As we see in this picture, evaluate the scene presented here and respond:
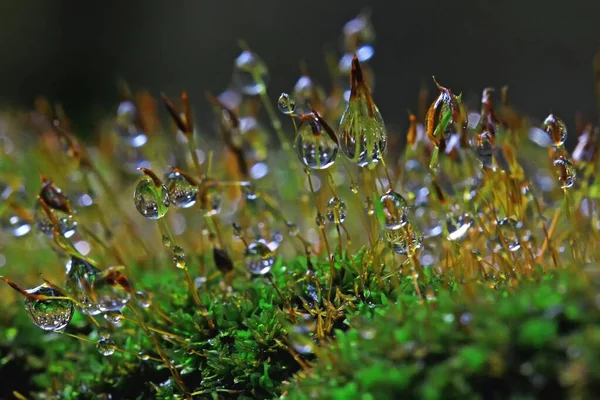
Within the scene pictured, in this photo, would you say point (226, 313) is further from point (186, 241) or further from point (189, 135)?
point (186, 241)

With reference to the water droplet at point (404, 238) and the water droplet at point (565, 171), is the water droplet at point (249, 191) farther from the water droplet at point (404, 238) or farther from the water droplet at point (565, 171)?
the water droplet at point (565, 171)

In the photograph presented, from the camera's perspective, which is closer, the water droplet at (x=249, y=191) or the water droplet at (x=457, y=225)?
the water droplet at (x=457, y=225)

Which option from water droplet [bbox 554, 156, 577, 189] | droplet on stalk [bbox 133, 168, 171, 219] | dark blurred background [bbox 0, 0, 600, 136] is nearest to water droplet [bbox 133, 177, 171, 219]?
droplet on stalk [bbox 133, 168, 171, 219]

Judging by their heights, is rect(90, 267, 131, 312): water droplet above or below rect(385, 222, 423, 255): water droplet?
above

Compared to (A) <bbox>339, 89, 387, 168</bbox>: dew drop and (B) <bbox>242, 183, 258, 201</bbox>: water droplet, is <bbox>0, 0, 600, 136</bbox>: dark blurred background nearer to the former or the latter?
(B) <bbox>242, 183, 258, 201</bbox>: water droplet

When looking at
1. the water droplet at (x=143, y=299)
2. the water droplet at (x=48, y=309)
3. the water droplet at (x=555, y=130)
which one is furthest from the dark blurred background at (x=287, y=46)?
the water droplet at (x=48, y=309)

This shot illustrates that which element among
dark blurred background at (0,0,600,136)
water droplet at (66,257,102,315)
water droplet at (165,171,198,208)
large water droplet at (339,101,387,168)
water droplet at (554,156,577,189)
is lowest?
water droplet at (554,156,577,189)
